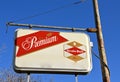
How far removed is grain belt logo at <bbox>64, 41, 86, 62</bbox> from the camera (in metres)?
9.30

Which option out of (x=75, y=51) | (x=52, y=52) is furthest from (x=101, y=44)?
(x=52, y=52)

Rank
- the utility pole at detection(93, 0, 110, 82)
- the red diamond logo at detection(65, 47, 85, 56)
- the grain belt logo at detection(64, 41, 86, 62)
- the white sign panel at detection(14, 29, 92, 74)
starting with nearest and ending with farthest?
the white sign panel at detection(14, 29, 92, 74)
the grain belt logo at detection(64, 41, 86, 62)
the red diamond logo at detection(65, 47, 85, 56)
the utility pole at detection(93, 0, 110, 82)

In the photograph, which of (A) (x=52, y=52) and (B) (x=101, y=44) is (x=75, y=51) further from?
(B) (x=101, y=44)

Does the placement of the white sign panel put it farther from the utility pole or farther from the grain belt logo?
the utility pole

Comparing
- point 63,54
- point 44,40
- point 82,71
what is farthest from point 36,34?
point 82,71

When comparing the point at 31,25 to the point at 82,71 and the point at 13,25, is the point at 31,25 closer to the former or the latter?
the point at 13,25

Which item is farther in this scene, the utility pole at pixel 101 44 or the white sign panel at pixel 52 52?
the utility pole at pixel 101 44

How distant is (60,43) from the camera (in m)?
9.60

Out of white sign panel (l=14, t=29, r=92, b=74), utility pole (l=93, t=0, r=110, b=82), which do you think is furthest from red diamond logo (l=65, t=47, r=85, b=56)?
utility pole (l=93, t=0, r=110, b=82)

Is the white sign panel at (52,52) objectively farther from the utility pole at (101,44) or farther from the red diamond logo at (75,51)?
the utility pole at (101,44)

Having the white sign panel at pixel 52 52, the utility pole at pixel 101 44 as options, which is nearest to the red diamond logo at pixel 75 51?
the white sign panel at pixel 52 52

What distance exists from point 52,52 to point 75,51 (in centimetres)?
64

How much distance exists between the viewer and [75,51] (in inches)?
372

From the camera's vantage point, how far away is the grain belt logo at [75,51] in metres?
9.30
